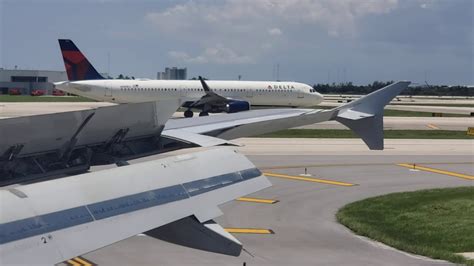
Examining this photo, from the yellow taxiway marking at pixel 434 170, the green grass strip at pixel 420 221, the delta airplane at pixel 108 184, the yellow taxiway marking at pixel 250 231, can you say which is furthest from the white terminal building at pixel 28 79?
the delta airplane at pixel 108 184

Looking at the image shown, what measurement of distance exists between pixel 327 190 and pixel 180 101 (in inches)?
573

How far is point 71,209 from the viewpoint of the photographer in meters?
4.22

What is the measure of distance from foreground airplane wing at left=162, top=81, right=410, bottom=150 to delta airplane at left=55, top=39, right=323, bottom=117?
44.6 metres

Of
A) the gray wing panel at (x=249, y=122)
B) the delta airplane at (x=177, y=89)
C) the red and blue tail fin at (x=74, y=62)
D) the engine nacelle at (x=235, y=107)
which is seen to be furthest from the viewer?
the red and blue tail fin at (x=74, y=62)

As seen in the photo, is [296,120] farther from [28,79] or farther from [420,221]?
[28,79]

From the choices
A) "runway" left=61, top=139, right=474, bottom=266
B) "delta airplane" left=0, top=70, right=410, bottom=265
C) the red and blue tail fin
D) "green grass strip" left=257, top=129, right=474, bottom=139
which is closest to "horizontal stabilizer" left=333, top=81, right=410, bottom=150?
"runway" left=61, top=139, right=474, bottom=266

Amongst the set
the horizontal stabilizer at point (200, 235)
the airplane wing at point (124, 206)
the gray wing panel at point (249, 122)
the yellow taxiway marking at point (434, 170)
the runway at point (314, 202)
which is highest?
the gray wing panel at point (249, 122)

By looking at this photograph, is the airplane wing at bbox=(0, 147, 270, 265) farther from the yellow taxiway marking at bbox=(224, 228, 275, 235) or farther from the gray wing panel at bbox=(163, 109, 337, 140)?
the yellow taxiway marking at bbox=(224, 228, 275, 235)

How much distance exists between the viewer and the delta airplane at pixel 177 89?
56.7 m

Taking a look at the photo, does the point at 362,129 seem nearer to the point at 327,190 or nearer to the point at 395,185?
the point at 327,190

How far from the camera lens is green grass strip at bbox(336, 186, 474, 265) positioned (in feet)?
42.6

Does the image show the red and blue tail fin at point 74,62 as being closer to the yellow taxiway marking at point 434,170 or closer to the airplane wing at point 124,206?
the yellow taxiway marking at point 434,170

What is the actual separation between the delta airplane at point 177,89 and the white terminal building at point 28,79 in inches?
4020

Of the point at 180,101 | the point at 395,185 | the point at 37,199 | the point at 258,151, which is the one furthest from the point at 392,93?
the point at 258,151
